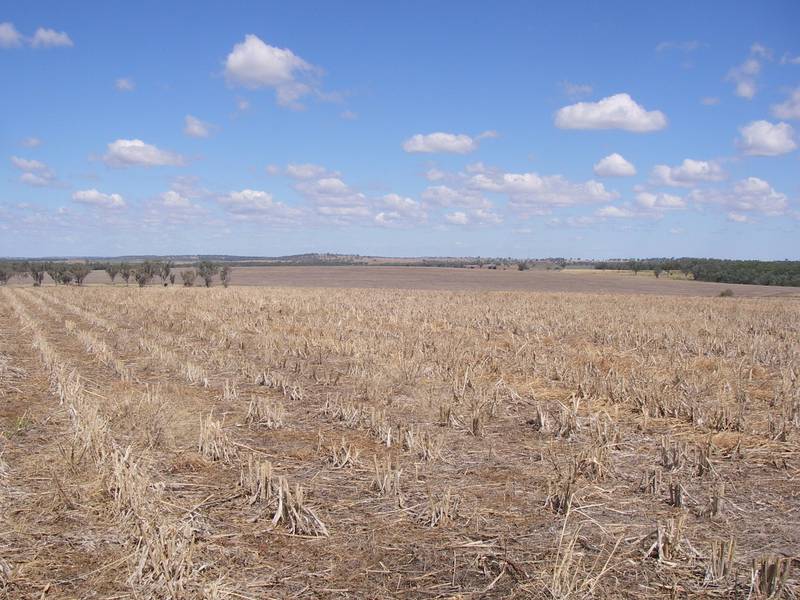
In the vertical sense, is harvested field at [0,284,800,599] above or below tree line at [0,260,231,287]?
below

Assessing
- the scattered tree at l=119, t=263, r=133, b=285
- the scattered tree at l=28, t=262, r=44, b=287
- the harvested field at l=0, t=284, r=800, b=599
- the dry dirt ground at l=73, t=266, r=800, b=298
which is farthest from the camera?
the scattered tree at l=119, t=263, r=133, b=285

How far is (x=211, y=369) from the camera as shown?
48.1 ft

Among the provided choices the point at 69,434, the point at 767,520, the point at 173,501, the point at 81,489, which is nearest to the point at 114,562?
the point at 173,501

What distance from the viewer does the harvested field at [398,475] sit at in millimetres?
5023

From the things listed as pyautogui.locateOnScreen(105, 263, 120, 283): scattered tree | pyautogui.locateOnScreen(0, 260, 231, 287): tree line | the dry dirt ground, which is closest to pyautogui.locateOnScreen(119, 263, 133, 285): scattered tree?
pyautogui.locateOnScreen(0, 260, 231, 287): tree line

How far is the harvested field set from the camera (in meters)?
5.02

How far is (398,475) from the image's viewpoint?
22.5 feet

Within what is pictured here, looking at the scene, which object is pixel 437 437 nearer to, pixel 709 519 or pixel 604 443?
pixel 604 443

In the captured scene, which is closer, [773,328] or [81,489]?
[81,489]

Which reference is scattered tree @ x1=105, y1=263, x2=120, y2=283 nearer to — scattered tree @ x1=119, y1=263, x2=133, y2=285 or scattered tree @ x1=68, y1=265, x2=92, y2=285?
scattered tree @ x1=119, y1=263, x2=133, y2=285

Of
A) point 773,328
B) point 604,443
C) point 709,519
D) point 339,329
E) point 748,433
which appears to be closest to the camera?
point 709,519

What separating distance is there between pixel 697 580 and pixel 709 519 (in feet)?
4.64

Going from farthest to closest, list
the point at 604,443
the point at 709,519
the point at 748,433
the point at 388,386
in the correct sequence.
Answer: the point at 388,386
the point at 748,433
the point at 604,443
the point at 709,519

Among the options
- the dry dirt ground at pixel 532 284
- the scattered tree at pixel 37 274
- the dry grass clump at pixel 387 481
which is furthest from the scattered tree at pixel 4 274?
the dry grass clump at pixel 387 481
